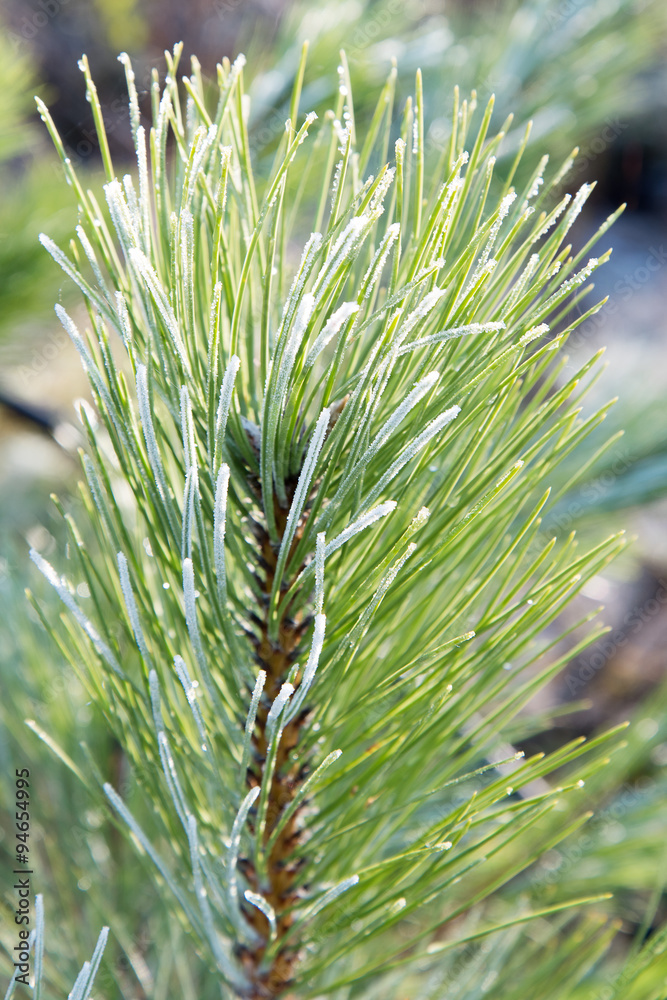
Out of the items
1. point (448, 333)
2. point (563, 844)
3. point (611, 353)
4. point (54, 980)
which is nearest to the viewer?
point (448, 333)

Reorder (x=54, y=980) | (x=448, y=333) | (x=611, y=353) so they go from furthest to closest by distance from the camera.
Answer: (x=611, y=353) → (x=54, y=980) → (x=448, y=333)

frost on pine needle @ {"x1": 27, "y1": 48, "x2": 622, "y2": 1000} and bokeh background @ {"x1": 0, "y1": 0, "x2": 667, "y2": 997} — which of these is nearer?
frost on pine needle @ {"x1": 27, "y1": 48, "x2": 622, "y2": 1000}

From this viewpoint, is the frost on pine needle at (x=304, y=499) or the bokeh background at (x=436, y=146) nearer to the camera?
the frost on pine needle at (x=304, y=499)

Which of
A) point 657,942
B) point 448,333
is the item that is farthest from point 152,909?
point 448,333

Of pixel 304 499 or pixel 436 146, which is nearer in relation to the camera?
pixel 304 499

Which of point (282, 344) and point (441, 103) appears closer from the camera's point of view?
point (282, 344)

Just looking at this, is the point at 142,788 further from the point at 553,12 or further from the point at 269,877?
the point at 553,12

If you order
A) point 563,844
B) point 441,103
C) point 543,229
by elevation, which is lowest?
point 563,844

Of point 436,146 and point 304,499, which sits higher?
point 436,146
